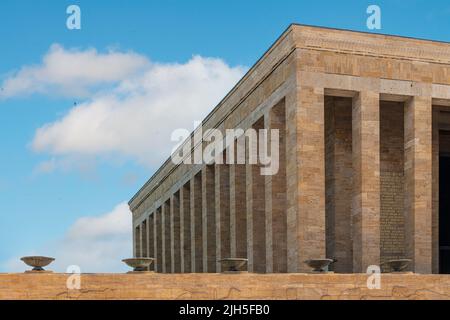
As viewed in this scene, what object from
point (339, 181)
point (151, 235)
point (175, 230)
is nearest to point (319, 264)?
point (339, 181)

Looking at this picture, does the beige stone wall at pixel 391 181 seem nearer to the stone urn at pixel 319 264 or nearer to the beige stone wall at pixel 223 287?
the stone urn at pixel 319 264

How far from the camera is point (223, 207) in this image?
41.3 m

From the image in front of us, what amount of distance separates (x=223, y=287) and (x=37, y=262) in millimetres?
5484

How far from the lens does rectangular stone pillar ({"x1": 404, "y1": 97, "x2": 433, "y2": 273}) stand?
32219mm

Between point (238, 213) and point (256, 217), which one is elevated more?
point (238, 213)

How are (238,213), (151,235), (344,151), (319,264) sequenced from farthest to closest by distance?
(151,235) < (238,213) < (344,151) < (319,264)

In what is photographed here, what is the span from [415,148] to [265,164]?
21.5ft

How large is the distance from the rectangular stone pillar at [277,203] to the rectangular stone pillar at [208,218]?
9.51 meters

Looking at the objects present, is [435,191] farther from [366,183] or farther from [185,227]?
[185,227]

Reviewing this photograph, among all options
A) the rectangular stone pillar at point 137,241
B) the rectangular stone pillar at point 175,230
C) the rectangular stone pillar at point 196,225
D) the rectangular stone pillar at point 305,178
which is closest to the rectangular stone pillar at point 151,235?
the rectangular stone pillar at point 137,241

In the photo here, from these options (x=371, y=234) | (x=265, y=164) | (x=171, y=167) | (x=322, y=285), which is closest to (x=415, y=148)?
(x=371, y=234)

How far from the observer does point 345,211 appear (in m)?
34.7

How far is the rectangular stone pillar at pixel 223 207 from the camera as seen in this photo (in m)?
41.0

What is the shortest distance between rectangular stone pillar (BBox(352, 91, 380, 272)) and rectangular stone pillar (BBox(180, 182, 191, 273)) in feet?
61.4
